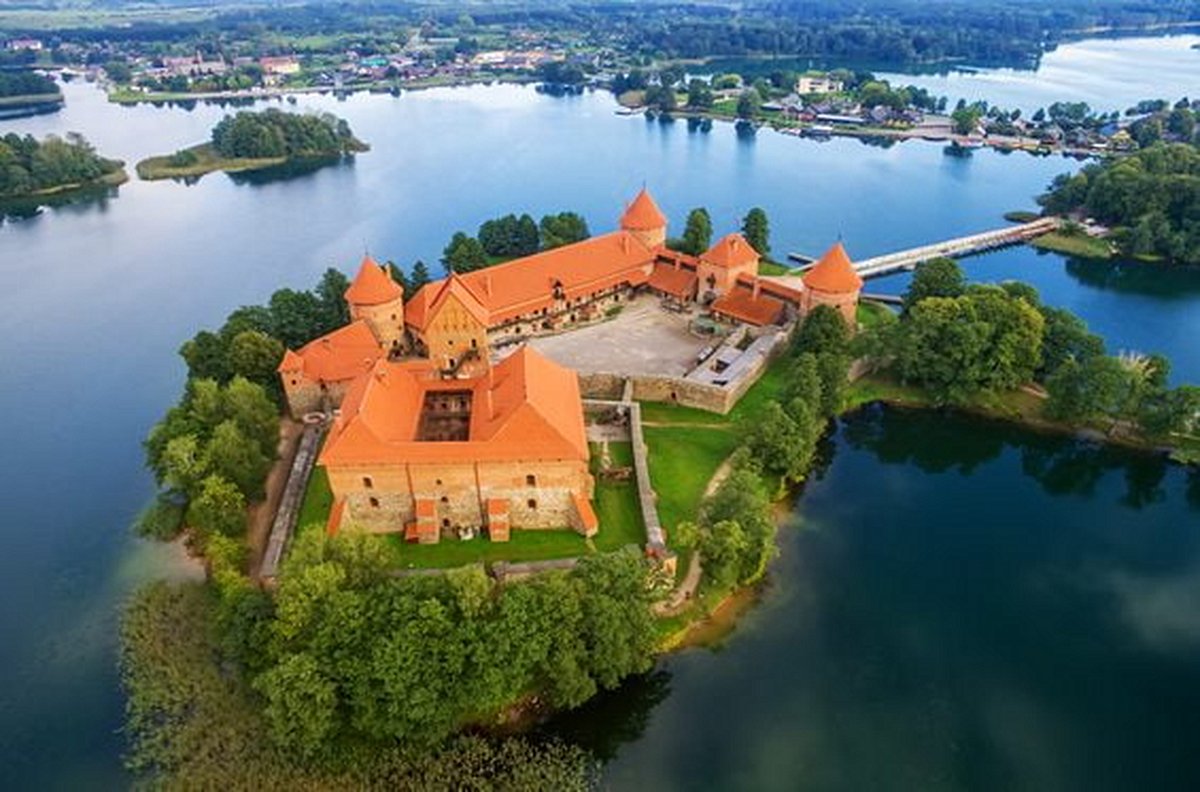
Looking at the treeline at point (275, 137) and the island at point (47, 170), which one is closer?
the island at point (47, 170)

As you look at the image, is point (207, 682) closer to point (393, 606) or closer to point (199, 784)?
point (199, 784)

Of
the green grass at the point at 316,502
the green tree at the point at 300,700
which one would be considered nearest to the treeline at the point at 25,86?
the green grass at the point at 316,502

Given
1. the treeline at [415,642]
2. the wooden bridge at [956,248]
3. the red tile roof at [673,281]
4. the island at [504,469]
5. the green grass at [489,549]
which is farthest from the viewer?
the wooden bridge at [956,248]

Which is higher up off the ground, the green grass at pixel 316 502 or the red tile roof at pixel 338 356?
the red tile roof at pixel 338 356

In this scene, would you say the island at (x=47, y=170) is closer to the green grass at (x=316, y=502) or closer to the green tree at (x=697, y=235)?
the green tree at (x=697, y=235)

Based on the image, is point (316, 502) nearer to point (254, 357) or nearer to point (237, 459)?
point (237, 459)

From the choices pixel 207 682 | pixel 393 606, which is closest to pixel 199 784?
pixel 207 682
